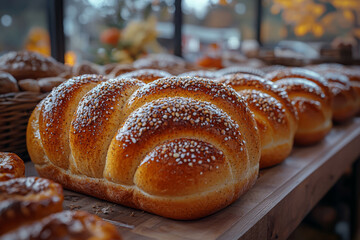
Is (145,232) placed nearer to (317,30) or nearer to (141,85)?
(141,85)

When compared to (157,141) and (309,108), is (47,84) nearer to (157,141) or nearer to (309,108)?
(157,141)

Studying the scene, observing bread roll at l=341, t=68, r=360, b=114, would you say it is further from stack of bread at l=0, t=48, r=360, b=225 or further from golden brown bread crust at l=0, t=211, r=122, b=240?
golden brown bread crust at l=0, t=211, r=122, b=240

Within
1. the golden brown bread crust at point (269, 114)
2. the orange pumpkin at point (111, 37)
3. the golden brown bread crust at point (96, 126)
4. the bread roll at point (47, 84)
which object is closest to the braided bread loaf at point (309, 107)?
the golden brown bread crust at point (269, 114)

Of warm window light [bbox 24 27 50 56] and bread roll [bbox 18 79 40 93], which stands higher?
warm window light [bbox 24 27 50 56]

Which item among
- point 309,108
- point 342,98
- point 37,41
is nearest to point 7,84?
point 309,108

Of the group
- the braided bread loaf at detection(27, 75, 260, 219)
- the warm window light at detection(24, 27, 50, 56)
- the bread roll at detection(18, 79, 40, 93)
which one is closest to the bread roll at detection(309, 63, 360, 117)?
the braided bread loaf at detection(27, 75, 260, 219)

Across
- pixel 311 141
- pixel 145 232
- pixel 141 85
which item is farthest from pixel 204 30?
pixel 145 232

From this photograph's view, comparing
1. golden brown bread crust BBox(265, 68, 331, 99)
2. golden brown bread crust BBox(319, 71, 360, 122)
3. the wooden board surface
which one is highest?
golden brown bread crust BBox(265, 68, 331, 99)
